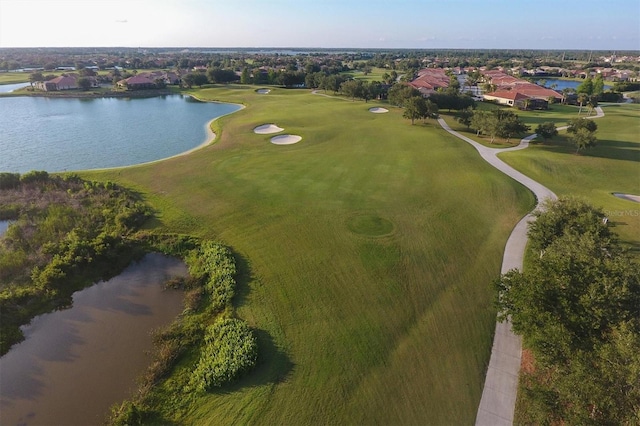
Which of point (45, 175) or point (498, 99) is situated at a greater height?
point (498, 99)

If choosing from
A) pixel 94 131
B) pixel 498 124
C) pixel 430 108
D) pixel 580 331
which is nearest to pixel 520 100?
pixel 430 108

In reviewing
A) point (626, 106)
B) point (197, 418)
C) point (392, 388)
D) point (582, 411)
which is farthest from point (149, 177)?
point (626, 106)

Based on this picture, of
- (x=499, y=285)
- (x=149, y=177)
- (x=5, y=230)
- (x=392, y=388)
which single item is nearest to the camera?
(x=392, y=388)

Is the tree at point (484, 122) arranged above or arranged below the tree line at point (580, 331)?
above

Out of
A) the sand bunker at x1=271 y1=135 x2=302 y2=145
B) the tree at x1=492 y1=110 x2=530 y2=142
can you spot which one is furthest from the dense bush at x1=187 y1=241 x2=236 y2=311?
the tree at x1=492 y1=110 x2=530 y2=142

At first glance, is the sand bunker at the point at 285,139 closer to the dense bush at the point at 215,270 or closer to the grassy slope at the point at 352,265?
the grassy slope at the point at 352,265

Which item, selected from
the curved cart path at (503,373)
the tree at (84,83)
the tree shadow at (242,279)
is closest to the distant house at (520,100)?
the curved cart path at (503,373)

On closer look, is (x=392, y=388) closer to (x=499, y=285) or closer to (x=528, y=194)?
(x=499, y=285)
